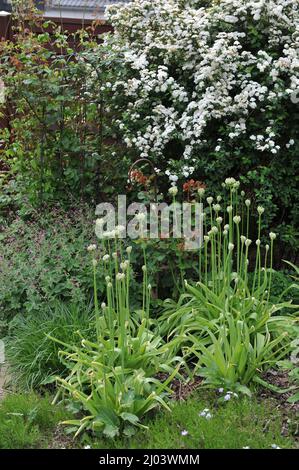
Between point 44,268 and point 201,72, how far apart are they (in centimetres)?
175

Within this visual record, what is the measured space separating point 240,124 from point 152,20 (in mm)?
1154

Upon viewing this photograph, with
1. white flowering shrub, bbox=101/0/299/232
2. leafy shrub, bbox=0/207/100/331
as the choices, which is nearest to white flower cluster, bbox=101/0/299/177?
white flowering shrub, bbox=101/0/299/232

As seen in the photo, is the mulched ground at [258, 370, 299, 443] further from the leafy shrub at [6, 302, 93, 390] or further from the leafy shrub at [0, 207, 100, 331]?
the leafy shrub at [0, 207, 100, 331]

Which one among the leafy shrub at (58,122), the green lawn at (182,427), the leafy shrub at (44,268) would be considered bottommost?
the green lawn at (182,427)

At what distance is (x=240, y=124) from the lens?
464 cm

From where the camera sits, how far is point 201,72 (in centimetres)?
461

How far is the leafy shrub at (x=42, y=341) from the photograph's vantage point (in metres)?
3.67

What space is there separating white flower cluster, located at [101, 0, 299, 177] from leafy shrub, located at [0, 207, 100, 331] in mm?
819

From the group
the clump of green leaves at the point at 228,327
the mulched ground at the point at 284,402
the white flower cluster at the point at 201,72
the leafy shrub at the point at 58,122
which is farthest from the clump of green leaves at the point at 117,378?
the leafy shrub at the point at 58,122

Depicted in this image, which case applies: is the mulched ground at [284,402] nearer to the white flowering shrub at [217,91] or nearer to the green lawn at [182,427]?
the green lawn at [182,427]

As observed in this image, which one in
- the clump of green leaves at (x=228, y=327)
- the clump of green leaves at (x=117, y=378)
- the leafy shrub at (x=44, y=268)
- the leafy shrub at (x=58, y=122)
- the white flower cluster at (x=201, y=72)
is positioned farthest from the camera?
the leafy shrub at (x=58, y=122)

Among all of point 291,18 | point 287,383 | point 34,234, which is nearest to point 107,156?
point 34,234

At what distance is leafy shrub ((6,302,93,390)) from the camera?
3.67m

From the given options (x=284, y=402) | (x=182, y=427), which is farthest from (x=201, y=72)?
(x=182, y=427)
